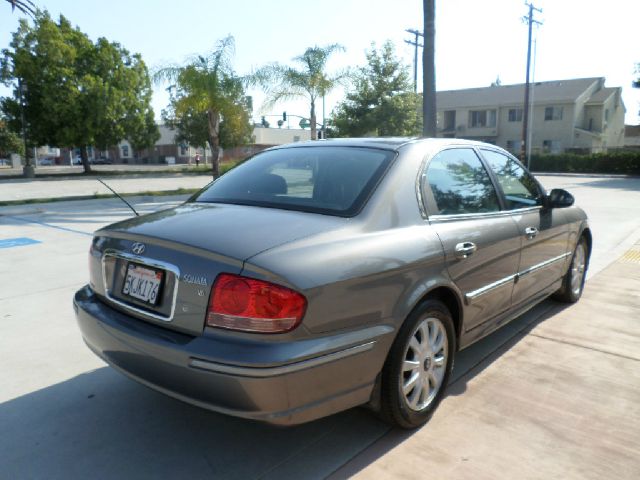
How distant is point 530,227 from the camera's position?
402cm

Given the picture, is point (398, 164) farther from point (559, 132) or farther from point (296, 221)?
point (559, 132)

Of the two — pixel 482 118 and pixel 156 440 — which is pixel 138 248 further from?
pixel 482 118

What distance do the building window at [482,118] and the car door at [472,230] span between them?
49562mm

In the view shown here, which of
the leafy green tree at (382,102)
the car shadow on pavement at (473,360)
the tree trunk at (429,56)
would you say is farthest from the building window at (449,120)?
the car shadow on pavement at (473,360)

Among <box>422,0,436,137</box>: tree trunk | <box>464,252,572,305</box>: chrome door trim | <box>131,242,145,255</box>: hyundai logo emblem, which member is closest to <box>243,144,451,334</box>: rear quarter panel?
<box>464,252,572,305</box>: chrome door trim

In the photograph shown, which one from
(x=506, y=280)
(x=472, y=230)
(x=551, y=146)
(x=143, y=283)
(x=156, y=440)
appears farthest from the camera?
(x=551, y=146)

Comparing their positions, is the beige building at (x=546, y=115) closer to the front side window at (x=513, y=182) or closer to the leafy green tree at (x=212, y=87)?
the leafy green tree at (x=212, y=87)

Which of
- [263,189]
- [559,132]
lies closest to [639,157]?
[559,132]

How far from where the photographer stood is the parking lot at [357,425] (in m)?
2.62

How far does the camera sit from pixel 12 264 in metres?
6.79

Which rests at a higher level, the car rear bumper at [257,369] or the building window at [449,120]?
the building window at [449,120]

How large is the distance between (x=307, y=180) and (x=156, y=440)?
1737 millimetres

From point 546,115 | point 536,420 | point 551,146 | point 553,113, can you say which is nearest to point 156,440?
point 536,420

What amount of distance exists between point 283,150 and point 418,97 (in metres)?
32.9
